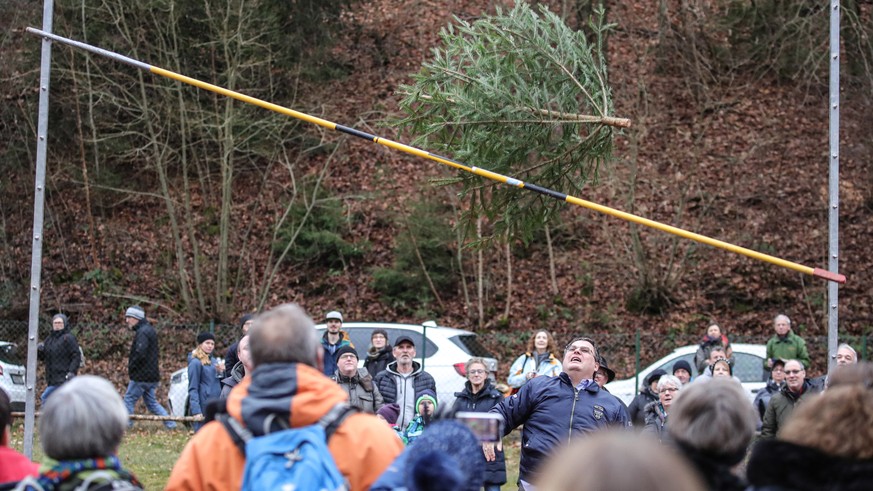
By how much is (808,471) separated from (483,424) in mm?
1151

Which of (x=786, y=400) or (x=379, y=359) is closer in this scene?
(x=786, y=400)

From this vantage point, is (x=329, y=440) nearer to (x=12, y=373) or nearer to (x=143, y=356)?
(x=143, y=356)

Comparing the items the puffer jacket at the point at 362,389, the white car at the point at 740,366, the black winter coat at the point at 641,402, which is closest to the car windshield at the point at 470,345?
the white car at the point at 740,366

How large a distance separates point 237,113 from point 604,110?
525 inches

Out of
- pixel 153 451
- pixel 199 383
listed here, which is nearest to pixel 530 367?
pixel 199 383

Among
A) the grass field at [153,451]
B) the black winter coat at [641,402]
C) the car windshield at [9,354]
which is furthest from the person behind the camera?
the car windshield at [9,354]

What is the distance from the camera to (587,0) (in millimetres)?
23484

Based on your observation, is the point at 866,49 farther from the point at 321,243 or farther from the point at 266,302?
the point at 266,302

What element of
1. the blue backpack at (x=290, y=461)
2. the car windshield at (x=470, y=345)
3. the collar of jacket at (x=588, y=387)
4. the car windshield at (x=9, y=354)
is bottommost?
the car windshield at (x=9, y=354)

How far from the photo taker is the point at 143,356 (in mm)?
15664

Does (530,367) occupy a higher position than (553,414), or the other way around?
(553,414)

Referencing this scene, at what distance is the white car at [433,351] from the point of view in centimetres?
1564

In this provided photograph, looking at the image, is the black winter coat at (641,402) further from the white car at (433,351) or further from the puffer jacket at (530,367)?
the white car at (433,351)

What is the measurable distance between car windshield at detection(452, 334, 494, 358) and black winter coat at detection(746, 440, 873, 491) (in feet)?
41.7
